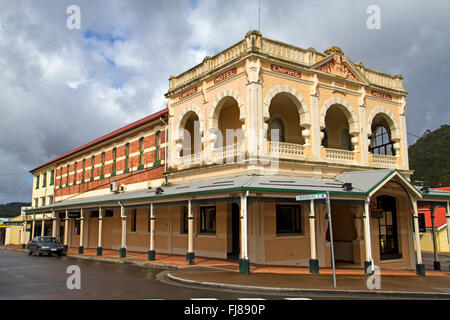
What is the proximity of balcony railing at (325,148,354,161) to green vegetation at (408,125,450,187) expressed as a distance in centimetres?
3317

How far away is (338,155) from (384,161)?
3.21 metres

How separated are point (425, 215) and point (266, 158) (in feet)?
88.8

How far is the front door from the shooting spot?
18953 mm

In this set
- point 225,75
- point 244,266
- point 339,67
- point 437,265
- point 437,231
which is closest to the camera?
point 244,266

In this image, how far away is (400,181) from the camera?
603 inches

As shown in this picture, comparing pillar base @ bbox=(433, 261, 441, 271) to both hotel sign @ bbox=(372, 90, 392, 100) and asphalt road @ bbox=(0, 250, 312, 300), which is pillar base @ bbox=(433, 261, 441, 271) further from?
asphalt road @ bbox=(0, 250, 312, 300)

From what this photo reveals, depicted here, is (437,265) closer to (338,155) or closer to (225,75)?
(338,155)

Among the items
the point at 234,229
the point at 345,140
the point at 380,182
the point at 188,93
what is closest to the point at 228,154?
the point at 234,229

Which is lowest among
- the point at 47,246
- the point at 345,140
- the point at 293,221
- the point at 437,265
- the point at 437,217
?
the point at 437,265

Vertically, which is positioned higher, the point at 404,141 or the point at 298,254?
the point at 404,141

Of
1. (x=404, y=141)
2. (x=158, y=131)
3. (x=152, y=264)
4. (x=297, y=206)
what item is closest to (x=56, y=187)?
(x=158, y=131)

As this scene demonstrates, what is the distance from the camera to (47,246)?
24.0 metres
